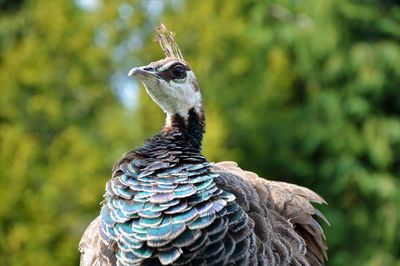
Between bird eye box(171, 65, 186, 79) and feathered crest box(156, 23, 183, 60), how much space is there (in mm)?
284

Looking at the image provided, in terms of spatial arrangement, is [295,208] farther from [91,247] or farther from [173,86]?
[91,247]

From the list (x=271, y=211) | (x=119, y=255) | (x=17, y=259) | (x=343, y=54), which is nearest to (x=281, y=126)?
(x=343, y=54)

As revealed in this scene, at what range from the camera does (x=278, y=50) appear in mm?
12430

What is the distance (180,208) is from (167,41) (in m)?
1.24

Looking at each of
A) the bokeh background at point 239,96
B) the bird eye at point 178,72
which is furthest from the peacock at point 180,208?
the bokeh background at point 239,96

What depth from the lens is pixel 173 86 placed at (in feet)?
13.8

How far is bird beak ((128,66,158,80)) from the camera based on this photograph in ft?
13.1

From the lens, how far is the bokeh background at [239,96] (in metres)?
9.93

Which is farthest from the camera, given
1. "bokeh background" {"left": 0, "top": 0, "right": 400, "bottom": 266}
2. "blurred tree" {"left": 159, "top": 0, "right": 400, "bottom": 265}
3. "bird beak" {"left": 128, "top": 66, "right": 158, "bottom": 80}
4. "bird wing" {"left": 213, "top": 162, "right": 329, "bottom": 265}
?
"blurred tree" {"left": 159, "top": 0, "right": 400, "bottom": 265}

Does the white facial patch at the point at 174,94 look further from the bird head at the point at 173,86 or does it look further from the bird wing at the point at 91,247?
the bird wing at the point at 91,247

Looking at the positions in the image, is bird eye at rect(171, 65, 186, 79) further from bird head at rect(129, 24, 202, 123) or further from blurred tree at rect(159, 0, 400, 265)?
blurred tree at rect(159, 0, 400, 265)

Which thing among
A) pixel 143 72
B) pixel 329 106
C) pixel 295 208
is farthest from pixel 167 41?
pixel 329 106

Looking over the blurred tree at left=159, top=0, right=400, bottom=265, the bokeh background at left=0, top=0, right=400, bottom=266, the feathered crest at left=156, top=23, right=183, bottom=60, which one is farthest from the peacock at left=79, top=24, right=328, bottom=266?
the blurred tree at left=159, top=0, right=400, bottom=265

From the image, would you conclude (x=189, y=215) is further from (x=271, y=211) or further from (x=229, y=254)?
(x=271, y=211)
